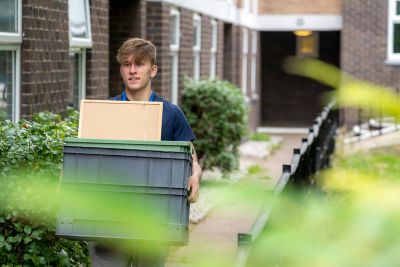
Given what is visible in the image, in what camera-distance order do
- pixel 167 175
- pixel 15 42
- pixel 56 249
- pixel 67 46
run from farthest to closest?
pixel 67 46 → pixel 15 42 → pixel 56 249 → pixel 167 175

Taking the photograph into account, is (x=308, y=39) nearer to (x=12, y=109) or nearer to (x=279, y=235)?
(x=12, y=109)

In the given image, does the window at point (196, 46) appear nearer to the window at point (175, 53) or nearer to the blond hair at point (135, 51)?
the window at point (175, 53)

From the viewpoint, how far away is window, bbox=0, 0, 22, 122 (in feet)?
23.2

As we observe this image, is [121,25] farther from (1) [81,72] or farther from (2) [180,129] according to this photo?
(2) [180,129]

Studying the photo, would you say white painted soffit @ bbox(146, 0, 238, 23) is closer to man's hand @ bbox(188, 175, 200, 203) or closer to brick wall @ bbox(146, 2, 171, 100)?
brick wall @ bbox(146, 2, 171, 100)

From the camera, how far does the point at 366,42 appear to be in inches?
940

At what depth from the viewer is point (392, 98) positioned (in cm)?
94

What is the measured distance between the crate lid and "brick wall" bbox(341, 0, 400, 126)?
790 inches

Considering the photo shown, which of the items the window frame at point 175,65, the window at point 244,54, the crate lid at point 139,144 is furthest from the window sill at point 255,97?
the crate lid at point 139,144

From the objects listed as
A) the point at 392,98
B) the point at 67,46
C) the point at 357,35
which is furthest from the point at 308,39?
the point at 392,98

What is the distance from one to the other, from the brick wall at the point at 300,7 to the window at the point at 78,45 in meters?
16.3

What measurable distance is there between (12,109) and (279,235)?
6707 millimetres

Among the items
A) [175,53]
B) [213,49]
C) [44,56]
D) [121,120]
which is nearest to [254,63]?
[213,49]

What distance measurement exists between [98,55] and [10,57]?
2363mm
